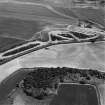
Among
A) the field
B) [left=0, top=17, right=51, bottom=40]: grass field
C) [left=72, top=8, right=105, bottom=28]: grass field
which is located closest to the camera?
the field

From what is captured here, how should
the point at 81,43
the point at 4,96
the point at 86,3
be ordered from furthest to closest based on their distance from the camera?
the point at 86,3
the point at 81,43
the point at 4,96

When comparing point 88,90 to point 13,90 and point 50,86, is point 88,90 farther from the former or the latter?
point 13,90

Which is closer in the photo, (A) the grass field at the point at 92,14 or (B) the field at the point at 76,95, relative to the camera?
(B) the field at the point at 76,95

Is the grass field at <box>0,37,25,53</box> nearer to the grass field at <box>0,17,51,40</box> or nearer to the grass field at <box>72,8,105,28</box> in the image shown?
A: the grass field at <box>0,17,51,40</box>

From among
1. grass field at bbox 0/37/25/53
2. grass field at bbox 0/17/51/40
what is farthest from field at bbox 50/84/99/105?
grass field at bbox 0/17/51/40

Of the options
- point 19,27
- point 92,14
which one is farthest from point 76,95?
point 92,14

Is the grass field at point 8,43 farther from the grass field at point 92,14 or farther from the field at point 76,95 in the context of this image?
the grass field at point 92,14

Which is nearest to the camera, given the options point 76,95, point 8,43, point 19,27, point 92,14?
point 76,95

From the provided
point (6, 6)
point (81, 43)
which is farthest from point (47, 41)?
point (6, 6)

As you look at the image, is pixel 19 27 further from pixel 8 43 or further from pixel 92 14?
pixel 92 14

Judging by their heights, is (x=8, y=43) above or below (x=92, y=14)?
below

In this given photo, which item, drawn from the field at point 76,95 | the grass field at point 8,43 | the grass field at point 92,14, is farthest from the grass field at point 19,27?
the field at point 76,95
